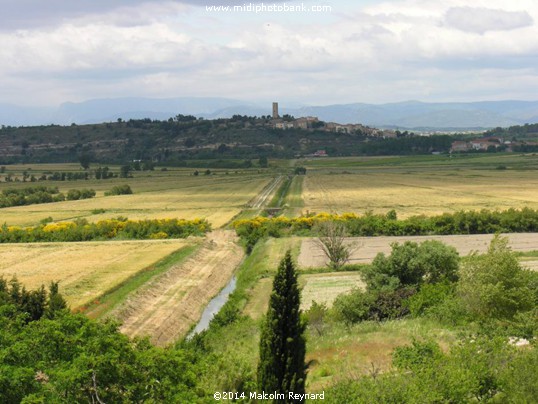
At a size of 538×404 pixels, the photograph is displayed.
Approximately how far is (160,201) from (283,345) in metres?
81.0

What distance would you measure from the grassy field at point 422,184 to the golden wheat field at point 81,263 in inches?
1060

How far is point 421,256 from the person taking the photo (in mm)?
35406

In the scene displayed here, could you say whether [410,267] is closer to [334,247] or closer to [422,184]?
[334,247]

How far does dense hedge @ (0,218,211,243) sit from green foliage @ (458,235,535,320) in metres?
40.4

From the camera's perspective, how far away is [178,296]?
42.2m

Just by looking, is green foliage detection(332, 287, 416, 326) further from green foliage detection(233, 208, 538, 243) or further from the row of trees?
green foliage detection(233, 208, 538, 243)

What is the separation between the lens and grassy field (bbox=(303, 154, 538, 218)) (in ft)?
272

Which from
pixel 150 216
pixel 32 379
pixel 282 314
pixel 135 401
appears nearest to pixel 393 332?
pixel 282 314

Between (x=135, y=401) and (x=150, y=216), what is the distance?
2495 inches

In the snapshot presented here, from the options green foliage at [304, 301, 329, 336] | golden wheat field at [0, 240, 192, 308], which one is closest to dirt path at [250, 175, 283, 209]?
golden wheat field at [0, 240, 192, 308]

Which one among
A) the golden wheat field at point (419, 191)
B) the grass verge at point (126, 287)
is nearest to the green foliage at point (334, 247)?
the grass verge at point (126, 287)

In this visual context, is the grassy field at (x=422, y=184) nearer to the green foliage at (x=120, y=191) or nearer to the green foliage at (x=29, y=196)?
the green foliage at (x=120, y=191)

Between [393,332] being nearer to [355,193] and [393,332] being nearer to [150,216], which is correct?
[150,216]

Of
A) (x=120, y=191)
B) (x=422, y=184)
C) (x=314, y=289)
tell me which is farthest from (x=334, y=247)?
(x=120, y=191)
